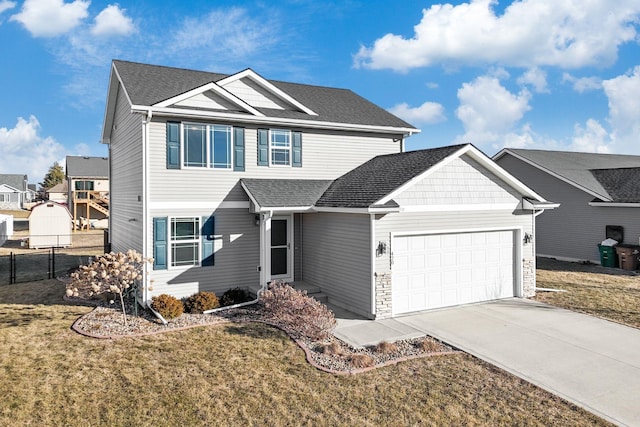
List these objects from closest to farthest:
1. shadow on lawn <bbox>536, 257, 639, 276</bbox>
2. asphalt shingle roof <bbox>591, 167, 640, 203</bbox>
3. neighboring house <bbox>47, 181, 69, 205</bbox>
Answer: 1. shadow on lawn <bbox>536, 257, 639, 276</bbox>
2. asphalt shingle roof <bbox>591, 167, 640, 203</bbox>
3. neighboring house <bbox>47, 181, 69, 205</bbox>

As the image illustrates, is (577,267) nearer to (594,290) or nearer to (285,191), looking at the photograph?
(594,290)

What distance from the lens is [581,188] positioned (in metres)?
21.2

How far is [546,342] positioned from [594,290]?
6.93 meters

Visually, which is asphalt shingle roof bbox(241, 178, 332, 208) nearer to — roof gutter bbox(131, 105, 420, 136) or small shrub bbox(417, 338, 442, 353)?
roof gutter bbox(131, 105, 420, 136)

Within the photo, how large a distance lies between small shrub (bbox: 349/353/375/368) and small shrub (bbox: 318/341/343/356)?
1.21 ft

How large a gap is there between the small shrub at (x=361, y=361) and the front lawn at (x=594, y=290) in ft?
23.8

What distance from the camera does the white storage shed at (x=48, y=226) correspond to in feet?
90.1

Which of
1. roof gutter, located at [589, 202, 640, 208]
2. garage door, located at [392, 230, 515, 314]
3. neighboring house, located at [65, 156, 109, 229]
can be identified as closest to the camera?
garage door, located at [392, 230, 515, 314]

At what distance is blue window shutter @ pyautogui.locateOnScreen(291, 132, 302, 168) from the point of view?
14016 millimetres

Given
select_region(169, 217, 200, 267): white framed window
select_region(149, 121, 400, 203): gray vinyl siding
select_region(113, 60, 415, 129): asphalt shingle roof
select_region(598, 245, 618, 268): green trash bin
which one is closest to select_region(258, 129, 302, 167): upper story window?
select_region(149, 121, 400, 203): gray vinyl siding

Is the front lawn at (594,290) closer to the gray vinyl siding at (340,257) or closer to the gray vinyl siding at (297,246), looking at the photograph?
the gray vinyl siding at (340,257)

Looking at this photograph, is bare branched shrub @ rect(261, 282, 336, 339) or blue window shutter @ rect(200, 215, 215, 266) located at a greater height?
blue window shutter @ rect(200, 215, 215, 266)

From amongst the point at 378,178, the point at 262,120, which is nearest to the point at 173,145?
the point at 262,120

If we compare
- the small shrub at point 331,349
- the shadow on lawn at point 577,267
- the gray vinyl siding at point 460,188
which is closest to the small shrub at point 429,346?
the small shrub at point 331,349
